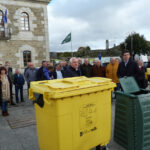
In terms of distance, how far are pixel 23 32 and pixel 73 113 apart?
43.8 ft

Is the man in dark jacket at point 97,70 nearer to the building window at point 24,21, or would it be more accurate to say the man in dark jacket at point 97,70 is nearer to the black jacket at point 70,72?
the black jacket at point 70,72

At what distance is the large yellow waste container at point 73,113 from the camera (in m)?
2.07

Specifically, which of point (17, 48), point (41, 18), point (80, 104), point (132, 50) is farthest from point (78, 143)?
point (132, 50)

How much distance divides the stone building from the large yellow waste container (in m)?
12.3

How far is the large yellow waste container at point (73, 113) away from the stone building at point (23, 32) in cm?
1230

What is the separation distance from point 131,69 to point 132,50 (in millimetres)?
40856

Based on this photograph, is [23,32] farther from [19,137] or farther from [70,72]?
[19,137]

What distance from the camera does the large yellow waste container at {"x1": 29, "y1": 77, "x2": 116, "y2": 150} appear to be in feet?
6.81

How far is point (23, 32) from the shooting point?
13844 mm

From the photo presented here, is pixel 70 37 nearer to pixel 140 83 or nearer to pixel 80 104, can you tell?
pixel 140 83

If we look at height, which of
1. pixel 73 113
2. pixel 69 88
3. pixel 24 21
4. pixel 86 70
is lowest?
pixel 73 113

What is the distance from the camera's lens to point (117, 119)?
2910mm

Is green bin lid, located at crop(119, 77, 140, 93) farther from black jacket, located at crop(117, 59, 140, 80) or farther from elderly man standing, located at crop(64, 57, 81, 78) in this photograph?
black jacket, located at crop(117, 59, 140, 80)

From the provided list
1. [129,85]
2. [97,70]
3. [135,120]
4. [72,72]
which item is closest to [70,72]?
[72,72]
